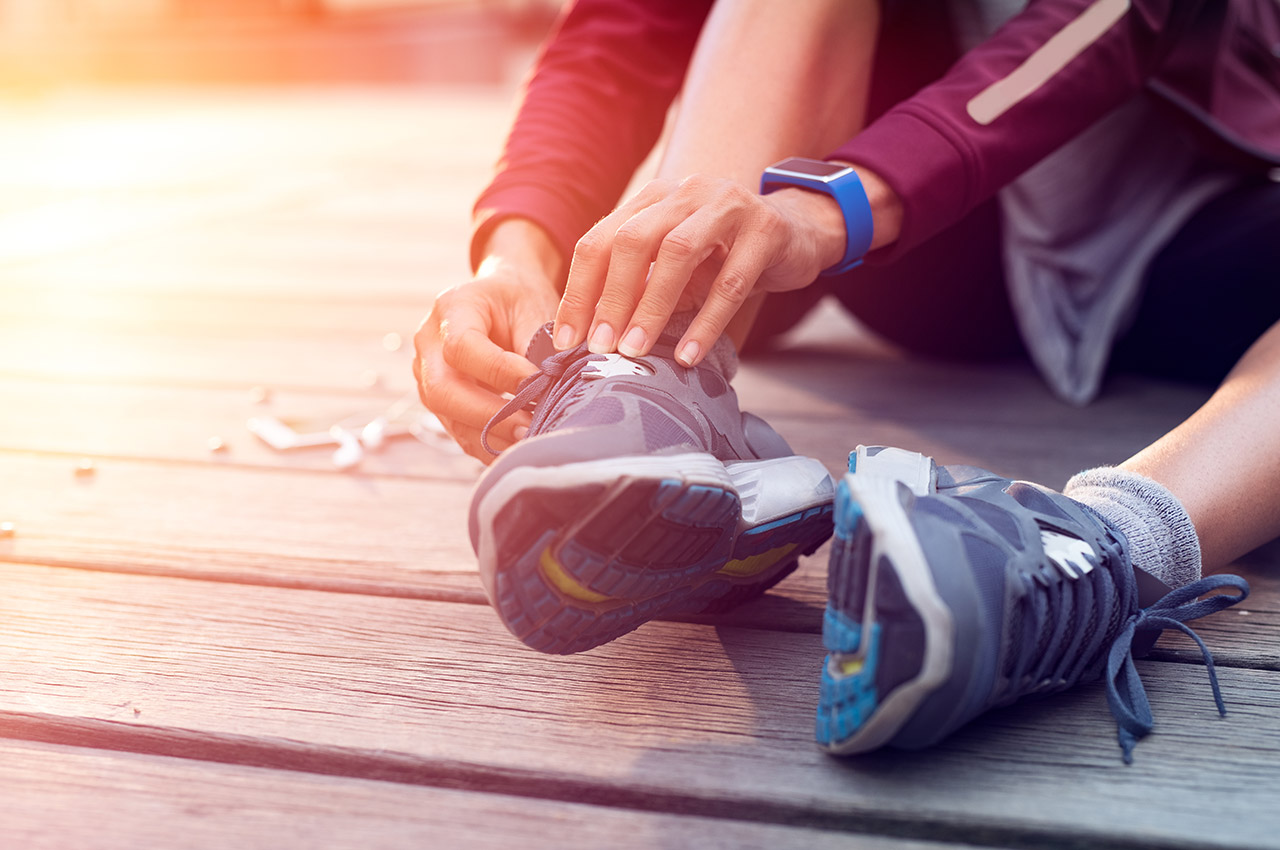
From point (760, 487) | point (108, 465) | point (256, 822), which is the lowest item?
point (108, 465)

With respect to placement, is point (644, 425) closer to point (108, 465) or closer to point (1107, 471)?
point (1107, 471)

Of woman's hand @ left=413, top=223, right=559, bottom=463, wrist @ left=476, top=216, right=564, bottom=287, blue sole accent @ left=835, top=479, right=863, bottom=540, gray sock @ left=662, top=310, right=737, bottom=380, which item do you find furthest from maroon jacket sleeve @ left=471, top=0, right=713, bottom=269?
blue sole accent @ left=835, top=479, right=863, bottom=540

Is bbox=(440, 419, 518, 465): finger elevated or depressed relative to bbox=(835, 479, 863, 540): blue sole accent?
depressed

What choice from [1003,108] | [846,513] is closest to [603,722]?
[846,513]

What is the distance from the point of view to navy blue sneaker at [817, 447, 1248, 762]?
55cm

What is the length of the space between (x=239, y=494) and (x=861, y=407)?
0.76 metres

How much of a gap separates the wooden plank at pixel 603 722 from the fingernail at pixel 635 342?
217mm

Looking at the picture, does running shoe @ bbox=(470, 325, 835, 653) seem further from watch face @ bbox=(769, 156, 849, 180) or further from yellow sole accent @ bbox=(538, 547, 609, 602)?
watch face @ bbox=(769, 156, 849, 180)

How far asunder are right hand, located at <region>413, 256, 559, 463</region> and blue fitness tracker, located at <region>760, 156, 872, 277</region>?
235 millimetres

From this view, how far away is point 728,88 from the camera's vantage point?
922mm

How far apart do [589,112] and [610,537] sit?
0.67m

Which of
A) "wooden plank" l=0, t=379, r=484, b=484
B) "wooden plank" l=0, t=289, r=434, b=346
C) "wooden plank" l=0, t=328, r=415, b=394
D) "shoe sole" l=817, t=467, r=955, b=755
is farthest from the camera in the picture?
"wooden plank" l=0, t=289, r=434, b=346

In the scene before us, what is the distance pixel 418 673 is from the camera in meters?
0.71

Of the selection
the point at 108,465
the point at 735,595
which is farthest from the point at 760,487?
the point at 108,465
